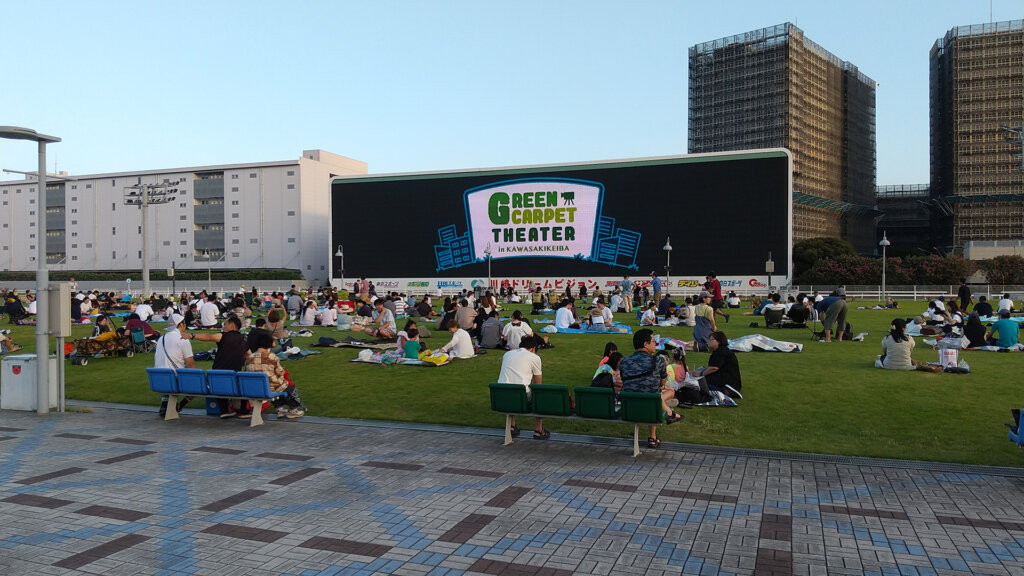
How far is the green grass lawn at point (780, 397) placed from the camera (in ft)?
30.9

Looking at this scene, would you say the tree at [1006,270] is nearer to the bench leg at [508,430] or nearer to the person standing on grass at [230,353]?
the bench leg at [508,430]

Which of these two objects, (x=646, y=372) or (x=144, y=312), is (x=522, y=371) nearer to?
(x=646, y=372)

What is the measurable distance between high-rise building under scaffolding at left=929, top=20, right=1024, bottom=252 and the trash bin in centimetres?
9801

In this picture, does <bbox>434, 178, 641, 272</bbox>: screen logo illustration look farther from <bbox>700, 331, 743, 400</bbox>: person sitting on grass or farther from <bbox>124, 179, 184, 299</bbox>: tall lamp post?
<bbox>700, 331, 743, 400</bbox>: person sitting on grass

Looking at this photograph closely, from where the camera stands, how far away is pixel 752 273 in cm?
5075

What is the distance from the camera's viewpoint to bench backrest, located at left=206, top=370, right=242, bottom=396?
11070 mm

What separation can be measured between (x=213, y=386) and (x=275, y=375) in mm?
981

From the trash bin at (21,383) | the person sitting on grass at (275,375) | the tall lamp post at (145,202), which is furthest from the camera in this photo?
the tall lamp post at (145,202)

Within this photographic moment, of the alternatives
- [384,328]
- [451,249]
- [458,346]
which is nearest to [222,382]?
[458,346]

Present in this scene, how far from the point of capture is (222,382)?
11.1 metres

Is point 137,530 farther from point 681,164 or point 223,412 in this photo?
point 681,164

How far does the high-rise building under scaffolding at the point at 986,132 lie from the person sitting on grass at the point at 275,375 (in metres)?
95.9

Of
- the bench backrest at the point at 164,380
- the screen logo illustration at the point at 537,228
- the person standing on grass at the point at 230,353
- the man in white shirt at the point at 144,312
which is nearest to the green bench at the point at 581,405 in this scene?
the person standing on grass at the point at 230,353

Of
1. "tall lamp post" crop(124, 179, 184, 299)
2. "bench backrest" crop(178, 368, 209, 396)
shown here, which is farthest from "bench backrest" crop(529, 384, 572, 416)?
"tall lamp post" crop(124, 179, 184, 299)
